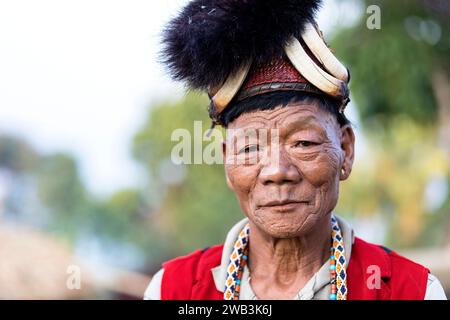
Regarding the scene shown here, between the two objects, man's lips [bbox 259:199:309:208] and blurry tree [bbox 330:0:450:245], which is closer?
man's lips [bbox 259:199:309:208]

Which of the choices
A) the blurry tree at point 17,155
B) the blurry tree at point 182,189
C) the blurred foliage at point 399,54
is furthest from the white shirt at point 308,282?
the blurry tree at point 17,155

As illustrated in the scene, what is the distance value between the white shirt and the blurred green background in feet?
18.9

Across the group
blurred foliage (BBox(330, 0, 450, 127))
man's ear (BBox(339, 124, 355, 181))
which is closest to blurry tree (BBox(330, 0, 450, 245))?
blurred foliage (BBox(330, 0, 450, 127))

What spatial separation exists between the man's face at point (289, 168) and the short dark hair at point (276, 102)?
0.08ft

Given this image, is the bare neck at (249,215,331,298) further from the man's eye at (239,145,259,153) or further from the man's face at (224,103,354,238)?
the man's eye at (239,145,259,153)

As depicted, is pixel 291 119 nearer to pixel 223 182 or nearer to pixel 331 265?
pixel 331 265

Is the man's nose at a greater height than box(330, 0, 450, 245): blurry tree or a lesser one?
lesser

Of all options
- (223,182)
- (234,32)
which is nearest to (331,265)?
(234,32)

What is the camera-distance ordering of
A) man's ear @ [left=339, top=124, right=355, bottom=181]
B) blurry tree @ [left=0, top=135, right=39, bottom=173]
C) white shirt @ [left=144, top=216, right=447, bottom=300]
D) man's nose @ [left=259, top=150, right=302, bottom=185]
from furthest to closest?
blurry tree @ [left=0, top=135, right=39, bottom=173] < man's ear @ [left=339, top=124, right=355, bottom=181] < white shirt @ [left=144, top=216, right=447, bottom=300] < man's nose @ [left=259, top=150, right=302, bottom=185]

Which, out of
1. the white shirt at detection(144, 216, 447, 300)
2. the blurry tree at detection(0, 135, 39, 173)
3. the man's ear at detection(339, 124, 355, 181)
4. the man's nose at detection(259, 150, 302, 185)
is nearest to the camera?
the man's nose at detection(259, 150, 302, 185)

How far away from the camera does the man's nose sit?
234cm

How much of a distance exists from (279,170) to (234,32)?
553 millimetres

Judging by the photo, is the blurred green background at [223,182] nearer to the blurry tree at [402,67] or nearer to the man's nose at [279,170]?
the blurry tree at [402,67]

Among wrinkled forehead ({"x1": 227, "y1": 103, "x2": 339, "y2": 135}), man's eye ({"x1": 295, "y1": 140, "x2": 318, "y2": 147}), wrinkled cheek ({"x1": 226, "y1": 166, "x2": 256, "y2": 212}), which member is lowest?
wrinkled cheek ({"x1": 226, "y1": 166, "x2": 256, "y2": 212})
